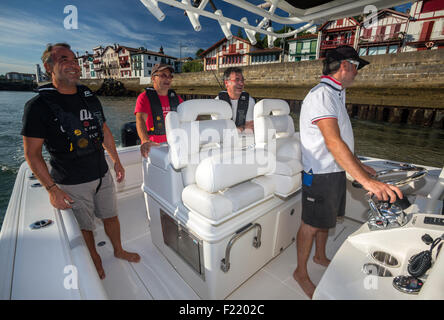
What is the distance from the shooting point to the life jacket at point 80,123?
59.9 inches

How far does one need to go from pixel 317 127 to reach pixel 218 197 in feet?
2.95

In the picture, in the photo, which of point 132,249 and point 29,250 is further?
point 132,249

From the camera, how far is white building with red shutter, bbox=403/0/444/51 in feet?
59.7

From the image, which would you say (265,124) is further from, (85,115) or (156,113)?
(85,115)

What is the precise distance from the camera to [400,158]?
321 inches

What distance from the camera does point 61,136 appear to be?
1.55m

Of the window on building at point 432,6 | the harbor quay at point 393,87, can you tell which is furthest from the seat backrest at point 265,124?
the window on building at point 432,6

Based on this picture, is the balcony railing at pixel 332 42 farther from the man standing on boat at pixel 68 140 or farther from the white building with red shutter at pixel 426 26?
the man standing on boat at pixel 68 140

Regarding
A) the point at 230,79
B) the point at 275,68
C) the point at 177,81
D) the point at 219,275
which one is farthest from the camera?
the point at 177,81

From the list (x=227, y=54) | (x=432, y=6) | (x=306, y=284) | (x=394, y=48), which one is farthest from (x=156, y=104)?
(x=227, y=54)

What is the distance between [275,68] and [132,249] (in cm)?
2043

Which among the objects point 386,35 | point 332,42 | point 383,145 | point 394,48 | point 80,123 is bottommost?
point 383,145

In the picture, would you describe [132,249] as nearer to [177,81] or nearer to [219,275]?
[219,275]

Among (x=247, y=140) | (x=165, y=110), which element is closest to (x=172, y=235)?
(x=247, y=140)
